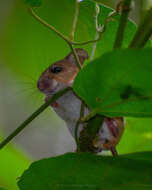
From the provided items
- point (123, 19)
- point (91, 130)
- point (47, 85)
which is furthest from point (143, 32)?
point (47, 85)

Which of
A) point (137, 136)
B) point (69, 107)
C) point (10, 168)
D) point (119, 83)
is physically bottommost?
point (137, 136)

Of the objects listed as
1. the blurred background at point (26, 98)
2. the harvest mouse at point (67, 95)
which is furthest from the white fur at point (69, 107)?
the blurred background at point (26, 98)

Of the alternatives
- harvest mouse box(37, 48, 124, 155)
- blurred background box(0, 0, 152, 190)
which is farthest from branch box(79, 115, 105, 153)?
blurred background box(0, 0, 152, 190)

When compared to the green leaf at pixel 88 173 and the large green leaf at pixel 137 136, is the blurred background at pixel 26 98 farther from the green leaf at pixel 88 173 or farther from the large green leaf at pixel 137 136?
the green leaf at pixel 88 173

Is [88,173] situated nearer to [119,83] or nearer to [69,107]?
[119,83]

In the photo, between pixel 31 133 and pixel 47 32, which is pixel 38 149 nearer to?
pixel 31 133
